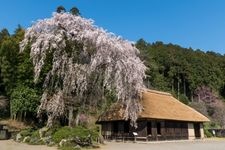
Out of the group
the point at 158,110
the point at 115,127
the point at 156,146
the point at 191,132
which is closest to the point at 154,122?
the point at 158,110

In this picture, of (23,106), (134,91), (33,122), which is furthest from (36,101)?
(134,91)

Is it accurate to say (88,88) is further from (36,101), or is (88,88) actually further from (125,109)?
(36,101)

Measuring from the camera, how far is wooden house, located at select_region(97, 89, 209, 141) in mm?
23203

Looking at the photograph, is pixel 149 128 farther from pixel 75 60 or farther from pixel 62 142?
pixel 62 142

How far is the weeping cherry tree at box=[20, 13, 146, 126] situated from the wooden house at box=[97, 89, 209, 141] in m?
1.99

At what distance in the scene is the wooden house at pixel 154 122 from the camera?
23.2 metres

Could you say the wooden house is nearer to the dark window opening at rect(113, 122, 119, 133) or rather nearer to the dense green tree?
the dark window opening at rect(113, 122, 119, 133)

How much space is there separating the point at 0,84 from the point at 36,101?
6416mm

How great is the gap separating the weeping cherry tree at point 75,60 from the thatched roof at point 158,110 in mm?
2244

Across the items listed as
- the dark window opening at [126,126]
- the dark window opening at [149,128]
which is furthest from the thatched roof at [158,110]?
the dark window opening at [149,128]

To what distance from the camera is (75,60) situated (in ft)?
66.8

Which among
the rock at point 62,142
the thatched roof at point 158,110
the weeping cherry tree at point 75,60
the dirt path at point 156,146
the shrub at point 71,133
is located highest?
the weeping cherry tree at point 75,60

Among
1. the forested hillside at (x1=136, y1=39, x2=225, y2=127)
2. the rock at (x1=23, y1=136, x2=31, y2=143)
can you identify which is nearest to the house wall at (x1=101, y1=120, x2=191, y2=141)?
the rock at (x1=23, y1=136, x2=31, y2=143)

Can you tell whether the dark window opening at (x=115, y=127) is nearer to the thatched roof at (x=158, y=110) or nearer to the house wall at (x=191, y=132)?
the thatched roof at (x=158, y=110)
